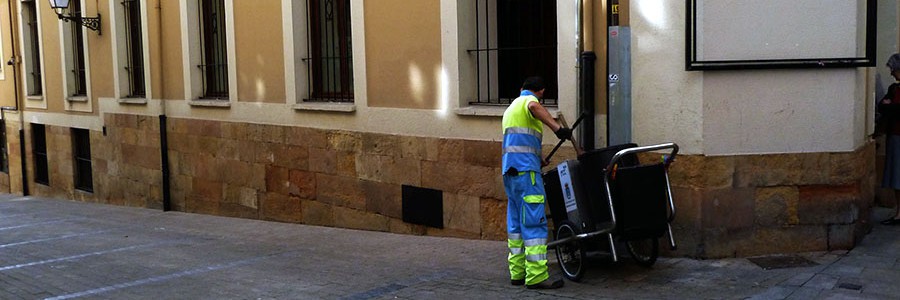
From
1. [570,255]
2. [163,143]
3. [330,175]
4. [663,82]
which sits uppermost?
[663,82]

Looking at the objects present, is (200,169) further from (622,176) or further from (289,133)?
(622,176)

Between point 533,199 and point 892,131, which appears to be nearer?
point 533,199

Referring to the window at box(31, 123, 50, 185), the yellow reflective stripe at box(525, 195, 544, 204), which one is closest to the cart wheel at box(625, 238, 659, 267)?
the yellow reflective stripe at box(525, 195, 544, 204)

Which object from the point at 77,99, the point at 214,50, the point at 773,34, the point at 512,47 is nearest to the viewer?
the point at 773,34

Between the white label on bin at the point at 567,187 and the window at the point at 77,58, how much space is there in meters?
12.1

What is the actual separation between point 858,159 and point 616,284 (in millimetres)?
2198

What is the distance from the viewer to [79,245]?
10430 millimetres

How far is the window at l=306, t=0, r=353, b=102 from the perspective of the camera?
417 inches

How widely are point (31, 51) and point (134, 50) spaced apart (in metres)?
5.07

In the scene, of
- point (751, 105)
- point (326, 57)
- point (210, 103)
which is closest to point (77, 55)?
point (210, 103)

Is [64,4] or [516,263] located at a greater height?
[64,4]

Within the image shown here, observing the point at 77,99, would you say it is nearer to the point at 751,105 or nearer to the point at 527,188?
the point at 527,188

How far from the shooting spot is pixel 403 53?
31.1 ft

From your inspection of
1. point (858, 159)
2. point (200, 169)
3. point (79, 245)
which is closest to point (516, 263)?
point (858, 159)
